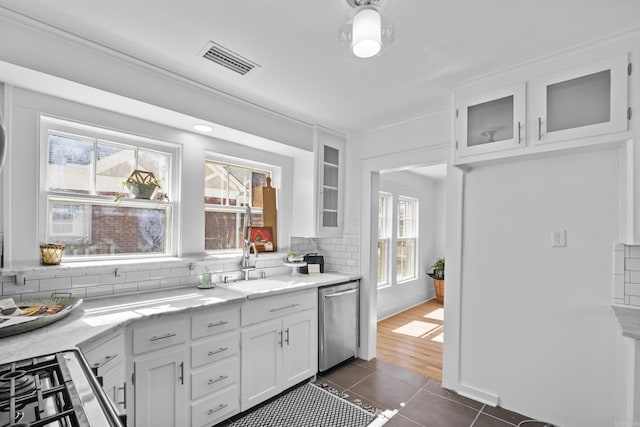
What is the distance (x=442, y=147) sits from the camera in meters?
2.92

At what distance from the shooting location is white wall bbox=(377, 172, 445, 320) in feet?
16.8

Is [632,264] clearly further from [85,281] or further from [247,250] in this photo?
[85,281]

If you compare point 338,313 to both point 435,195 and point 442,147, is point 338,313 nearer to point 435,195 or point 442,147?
point 442,147

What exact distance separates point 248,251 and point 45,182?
5.43ft

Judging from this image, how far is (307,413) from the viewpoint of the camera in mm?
2381

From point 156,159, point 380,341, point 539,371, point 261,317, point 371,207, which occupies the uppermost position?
point 156,159

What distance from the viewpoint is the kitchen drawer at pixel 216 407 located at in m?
2.07

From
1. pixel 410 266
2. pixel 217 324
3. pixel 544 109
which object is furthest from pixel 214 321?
pixel 410 266

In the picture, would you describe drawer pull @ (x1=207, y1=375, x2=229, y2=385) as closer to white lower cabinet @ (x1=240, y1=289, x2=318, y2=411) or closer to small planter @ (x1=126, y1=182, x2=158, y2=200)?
white lower cabinet @ (x1=240, y1=289, x2=318, y2=411)

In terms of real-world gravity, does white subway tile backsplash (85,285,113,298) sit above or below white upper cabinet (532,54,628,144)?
below

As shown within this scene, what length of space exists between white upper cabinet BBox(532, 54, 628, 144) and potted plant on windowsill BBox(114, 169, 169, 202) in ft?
9.55

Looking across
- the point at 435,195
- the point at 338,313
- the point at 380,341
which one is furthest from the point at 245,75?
the point at 435,195

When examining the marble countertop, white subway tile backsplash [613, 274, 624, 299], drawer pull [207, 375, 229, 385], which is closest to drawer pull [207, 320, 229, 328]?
the marble countertop

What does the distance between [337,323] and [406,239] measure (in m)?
3.11
